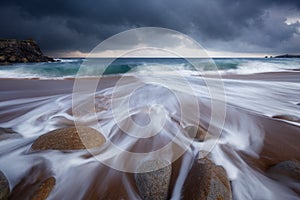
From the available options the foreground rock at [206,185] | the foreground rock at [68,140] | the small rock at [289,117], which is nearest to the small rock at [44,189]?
the foreground rock at [68,140]

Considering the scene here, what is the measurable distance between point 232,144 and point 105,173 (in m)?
2.40

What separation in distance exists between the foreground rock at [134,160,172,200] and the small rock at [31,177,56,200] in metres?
1.11

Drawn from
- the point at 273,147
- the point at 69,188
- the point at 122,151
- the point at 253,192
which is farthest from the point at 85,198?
the point at 273,147

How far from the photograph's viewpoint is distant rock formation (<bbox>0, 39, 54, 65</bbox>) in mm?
33984

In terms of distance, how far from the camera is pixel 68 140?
10.3 ft

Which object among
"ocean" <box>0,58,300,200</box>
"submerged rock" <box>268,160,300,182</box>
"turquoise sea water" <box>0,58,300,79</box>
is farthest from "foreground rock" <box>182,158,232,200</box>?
"turquoise sea water" <box>0,58,300,79</box>

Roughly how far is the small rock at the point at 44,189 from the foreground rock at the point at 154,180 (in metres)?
1.11

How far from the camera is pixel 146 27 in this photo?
7.09 feet

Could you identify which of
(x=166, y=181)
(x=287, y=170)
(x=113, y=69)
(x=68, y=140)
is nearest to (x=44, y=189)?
(x=68, y=140)

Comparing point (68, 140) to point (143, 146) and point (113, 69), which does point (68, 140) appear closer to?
point (143, 146)

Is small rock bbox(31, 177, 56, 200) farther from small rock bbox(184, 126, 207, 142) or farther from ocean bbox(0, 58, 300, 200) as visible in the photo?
small rock bbox(184, 126, 207, 142)

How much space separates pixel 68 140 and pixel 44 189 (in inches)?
37.4

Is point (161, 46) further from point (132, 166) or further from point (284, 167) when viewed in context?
point (284, 167)

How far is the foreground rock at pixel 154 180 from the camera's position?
2156 mm
